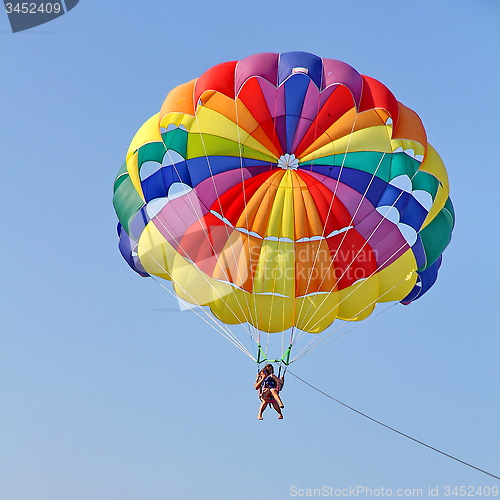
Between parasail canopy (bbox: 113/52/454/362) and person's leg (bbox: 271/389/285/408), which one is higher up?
parasail canopy (bbox: 113/52/454/362)

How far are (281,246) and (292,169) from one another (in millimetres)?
1148

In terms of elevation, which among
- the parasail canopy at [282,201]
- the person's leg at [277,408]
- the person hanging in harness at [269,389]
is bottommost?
the person's leg at [277,408]

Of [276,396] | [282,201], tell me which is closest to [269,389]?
[276,396]

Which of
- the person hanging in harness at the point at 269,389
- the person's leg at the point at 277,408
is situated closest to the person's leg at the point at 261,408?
the person hanging in harness at the point at 269,389

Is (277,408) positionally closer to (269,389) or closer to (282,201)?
(269,389)

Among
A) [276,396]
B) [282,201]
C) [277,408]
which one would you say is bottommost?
[277,408]

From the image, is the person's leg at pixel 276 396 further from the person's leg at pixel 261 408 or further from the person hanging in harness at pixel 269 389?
the person's leg at pixel 261 408

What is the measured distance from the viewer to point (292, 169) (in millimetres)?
13070

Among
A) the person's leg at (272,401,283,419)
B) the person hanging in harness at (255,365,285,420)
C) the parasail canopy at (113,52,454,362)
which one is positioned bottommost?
the person's leg at (272,401,283,419)

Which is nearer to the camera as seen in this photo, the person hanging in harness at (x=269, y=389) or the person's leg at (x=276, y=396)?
the person's leg at (x=276, y=396)

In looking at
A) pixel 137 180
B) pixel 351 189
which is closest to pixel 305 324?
pixel 351 189

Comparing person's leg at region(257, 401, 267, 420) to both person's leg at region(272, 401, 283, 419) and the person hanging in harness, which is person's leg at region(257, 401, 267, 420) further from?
person's leg at region(272, 401, 283, 419)

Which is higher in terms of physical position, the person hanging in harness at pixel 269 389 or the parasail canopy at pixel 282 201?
the parasail canopy at pixel 282 201

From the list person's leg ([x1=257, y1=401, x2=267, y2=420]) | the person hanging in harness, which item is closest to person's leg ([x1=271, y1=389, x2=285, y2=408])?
the person hanging in harness
